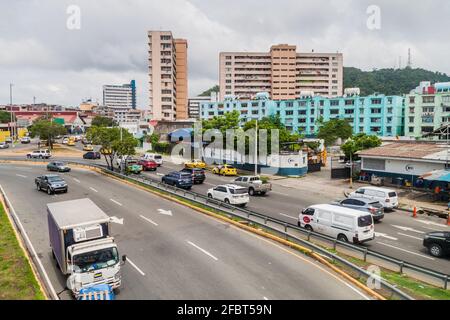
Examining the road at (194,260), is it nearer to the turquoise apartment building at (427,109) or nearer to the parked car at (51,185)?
the parked car at (51,185)

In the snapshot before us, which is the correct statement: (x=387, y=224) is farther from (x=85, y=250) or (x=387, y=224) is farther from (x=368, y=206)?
(x=85, y=250)

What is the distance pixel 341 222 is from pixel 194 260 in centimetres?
878

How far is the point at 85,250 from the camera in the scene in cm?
1301

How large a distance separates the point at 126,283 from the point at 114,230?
24.1 feet

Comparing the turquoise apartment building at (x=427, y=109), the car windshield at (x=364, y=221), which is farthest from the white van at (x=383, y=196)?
the turquoise apartment building at (x=427, y=109)

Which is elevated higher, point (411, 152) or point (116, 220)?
point (411, 152)

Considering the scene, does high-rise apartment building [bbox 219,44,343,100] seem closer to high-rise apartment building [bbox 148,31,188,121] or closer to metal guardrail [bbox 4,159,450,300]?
high-rise apartment building [bbox 148,31,188,121]

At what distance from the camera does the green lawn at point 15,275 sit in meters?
12.4

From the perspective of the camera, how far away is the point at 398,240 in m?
21.1

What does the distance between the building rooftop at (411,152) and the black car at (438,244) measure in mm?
18495

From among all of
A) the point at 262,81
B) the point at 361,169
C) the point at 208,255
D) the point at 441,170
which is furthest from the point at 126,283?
the point at 262,81

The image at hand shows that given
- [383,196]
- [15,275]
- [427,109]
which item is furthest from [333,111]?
[15,275]

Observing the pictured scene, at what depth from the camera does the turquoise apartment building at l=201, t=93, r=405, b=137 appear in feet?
292
